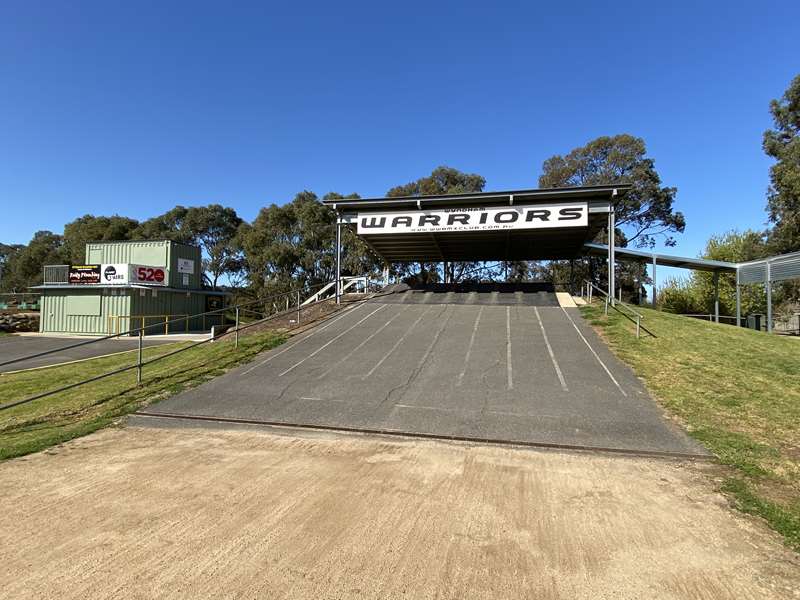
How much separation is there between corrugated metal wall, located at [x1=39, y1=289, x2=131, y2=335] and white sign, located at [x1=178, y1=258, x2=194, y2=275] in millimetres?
4480

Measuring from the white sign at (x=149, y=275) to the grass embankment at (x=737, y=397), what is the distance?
91.0ft

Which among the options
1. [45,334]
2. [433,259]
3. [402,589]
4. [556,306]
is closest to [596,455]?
[402,589]

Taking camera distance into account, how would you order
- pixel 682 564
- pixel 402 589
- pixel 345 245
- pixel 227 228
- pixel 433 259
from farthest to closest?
pixel 227 228, pixel 345 245, pixel 433 259, pixel 682 564, pixel 402 589

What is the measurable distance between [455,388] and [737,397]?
4.79 m

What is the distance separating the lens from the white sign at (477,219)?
15.9 m

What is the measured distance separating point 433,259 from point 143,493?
69.7 ft

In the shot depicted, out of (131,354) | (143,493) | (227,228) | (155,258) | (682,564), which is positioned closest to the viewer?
(682,564)

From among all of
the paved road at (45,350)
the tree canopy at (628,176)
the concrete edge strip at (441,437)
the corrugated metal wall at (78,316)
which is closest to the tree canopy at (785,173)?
the tree canopy at (628,176)

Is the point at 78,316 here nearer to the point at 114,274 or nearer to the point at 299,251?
the point at 114,274

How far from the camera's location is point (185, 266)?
31.3m

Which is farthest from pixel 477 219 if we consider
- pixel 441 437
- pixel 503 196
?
pixel 441 437

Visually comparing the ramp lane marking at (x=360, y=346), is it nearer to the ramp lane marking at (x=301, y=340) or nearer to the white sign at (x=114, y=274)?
the ramp lane marking at (x=301, y=340)

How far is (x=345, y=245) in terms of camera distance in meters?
41.1

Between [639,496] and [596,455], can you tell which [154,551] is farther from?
[596,455]
